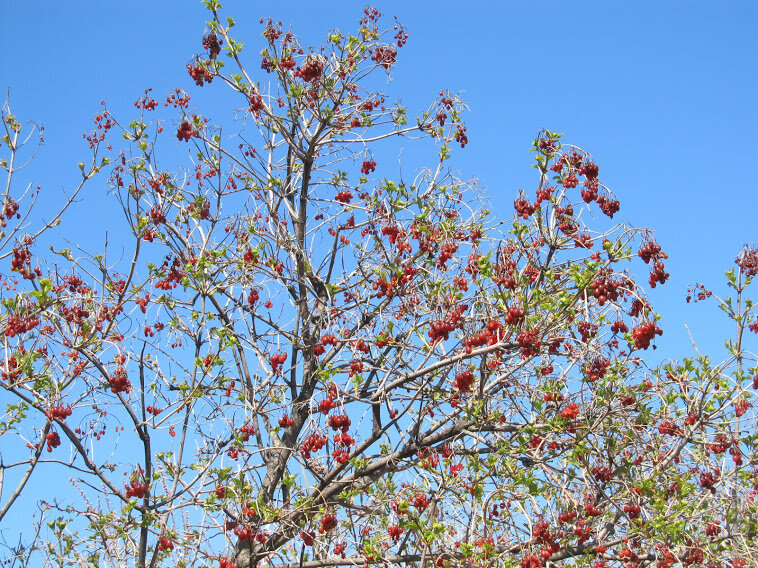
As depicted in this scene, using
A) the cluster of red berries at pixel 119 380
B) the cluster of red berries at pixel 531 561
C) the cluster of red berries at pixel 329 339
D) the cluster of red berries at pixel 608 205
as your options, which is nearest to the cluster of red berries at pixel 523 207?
the cluster of red berries at pixel 608 205

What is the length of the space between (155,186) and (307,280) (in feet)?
7.40

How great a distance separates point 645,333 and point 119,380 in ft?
15.8

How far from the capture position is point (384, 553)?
21.2 feet

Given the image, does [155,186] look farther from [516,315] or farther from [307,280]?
[516,315]

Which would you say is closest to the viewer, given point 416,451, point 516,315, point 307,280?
point 516,315

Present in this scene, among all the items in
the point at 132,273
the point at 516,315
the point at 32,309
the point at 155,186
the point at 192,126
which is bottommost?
the point at 516,315

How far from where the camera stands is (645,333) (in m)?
5.05

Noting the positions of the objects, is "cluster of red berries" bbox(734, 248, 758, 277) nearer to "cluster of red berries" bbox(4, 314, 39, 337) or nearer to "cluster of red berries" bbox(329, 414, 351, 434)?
"cluster of red berries" bbox(329, 414, 351, 434)

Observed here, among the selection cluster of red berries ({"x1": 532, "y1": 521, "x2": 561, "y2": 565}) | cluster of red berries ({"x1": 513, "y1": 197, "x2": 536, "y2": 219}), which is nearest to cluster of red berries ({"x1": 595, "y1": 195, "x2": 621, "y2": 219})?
cluster of red berries ({"x1": 513, "y1": 197, "x2": 536, "y2": 219})

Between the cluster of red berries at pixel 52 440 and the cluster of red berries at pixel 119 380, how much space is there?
66 cm

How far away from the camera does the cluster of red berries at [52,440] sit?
20.7 ft

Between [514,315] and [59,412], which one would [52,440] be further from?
[514,315]

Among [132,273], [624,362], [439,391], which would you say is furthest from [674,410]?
[132,273]

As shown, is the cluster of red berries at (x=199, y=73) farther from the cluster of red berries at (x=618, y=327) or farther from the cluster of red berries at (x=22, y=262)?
the cluster of red berries at (x=618, y=327)
